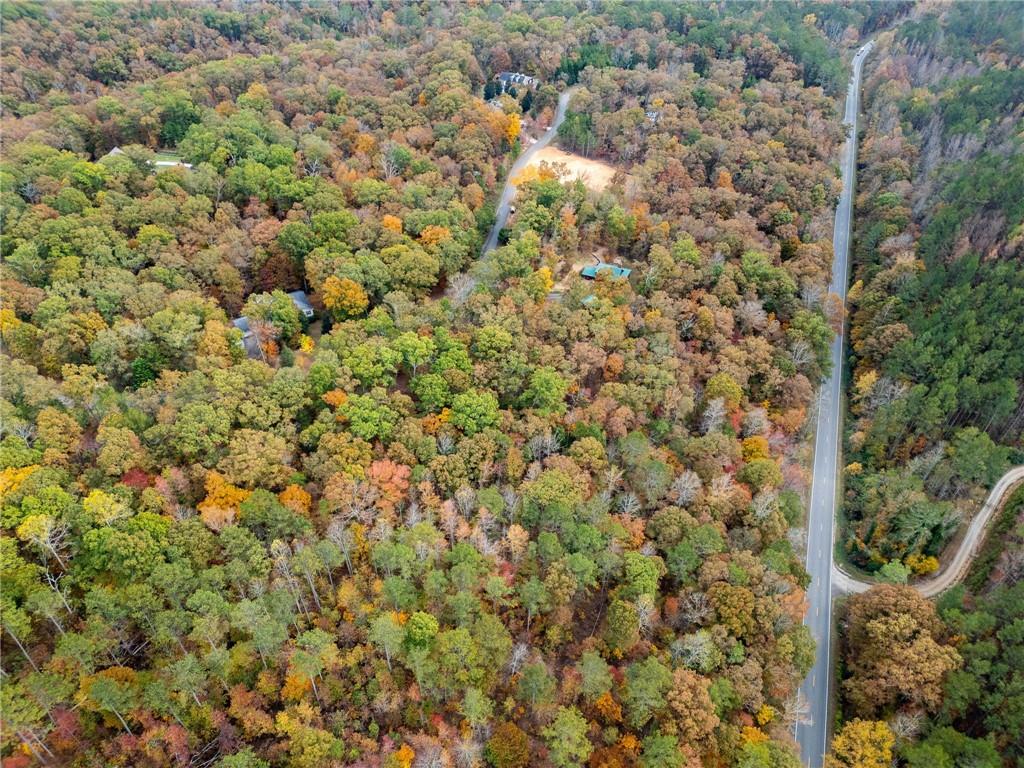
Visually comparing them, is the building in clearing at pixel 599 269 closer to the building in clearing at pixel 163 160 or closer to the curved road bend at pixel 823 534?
the curved road bend at pixel 823 534

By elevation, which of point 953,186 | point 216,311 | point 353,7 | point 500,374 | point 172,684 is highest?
point 953,186

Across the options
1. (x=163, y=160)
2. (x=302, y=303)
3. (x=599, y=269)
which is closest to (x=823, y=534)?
(x=599, y=269)

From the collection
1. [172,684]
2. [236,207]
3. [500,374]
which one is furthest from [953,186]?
[172,684]

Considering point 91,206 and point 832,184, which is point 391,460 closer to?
point 91,206

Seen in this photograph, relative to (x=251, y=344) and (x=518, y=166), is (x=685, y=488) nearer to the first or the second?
(x=251, y=344)

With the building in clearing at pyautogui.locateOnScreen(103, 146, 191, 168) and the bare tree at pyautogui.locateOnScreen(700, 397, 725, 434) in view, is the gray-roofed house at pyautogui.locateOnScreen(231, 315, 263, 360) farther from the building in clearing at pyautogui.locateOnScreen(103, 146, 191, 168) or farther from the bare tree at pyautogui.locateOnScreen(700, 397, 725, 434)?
the bare tree at pyautogui.locateOnScreen(700, 397, 725, 434)

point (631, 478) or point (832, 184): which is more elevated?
point (832, 184)

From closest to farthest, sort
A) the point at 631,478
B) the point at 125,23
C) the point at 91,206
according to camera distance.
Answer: the point at 631,478 → the point at 91,206 → the point at 125,23

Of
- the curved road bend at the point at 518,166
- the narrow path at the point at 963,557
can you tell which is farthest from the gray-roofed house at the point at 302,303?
the narrow path at the point at 963,557
